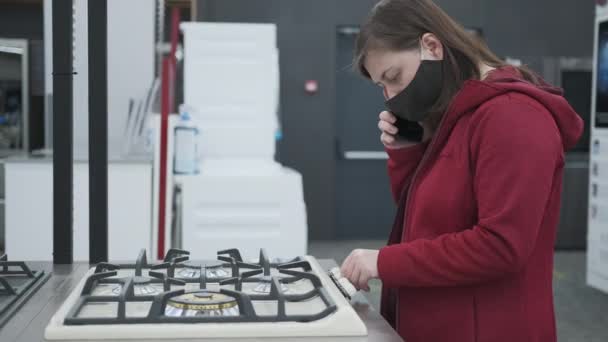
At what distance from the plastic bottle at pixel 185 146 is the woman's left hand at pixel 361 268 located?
1.98 m

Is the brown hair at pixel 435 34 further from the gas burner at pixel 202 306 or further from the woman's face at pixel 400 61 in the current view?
the gas burner at pixel 202 306

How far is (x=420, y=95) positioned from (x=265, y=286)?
414mm

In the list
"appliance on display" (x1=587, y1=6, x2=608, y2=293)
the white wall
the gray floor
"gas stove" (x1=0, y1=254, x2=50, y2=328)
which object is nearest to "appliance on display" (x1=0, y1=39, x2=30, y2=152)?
the white wall

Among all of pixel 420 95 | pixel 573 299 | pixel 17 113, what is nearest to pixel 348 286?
pixel 420 95

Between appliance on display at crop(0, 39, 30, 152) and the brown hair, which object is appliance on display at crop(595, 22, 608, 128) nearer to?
the brown hair

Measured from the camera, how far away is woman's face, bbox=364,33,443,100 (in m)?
1.16

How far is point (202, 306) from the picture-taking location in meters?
0.89

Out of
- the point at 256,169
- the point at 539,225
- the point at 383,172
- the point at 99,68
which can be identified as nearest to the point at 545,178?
the point at 539,225

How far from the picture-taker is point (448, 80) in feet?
3.86

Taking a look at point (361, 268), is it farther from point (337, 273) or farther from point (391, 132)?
point (391, 132)

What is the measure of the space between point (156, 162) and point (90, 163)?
1.81 meters

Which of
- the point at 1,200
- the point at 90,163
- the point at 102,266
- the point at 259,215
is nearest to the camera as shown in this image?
the point at 102,266

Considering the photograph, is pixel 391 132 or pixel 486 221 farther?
pixel 391 132

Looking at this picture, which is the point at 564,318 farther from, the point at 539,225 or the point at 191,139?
the point at 539,225
